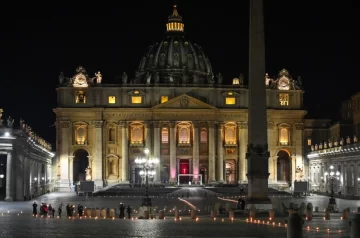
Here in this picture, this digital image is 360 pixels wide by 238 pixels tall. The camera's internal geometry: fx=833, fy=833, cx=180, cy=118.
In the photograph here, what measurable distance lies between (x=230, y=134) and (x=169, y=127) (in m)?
9.56

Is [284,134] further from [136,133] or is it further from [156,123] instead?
[136,133]

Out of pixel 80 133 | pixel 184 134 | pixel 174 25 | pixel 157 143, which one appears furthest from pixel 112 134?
pixel 174 25

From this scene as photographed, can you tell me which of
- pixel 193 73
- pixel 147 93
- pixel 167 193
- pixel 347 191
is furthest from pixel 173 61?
pixel 347 191

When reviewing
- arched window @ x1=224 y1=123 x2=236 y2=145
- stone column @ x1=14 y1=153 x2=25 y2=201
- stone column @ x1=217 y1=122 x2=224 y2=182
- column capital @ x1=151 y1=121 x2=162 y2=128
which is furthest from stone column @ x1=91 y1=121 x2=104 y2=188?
stone column @ x1=14 y1=153 x2=25 y2=201

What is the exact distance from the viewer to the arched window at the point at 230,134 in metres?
124

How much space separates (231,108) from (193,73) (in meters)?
22.1

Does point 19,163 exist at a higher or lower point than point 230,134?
lower

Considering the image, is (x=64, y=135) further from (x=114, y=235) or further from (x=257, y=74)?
(x=114, y=235)

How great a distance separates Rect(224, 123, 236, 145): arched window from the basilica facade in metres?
0.15

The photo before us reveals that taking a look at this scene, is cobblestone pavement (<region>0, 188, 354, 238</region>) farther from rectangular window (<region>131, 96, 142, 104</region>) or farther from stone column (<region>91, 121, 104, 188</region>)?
rectangular window (<region>131, 96, 142, 104</region>)

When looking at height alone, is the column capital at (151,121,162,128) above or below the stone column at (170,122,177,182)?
above

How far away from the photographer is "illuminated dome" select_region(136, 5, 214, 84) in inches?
5576

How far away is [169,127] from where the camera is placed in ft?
398

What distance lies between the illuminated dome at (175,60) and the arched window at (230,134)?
16205 millimetres
